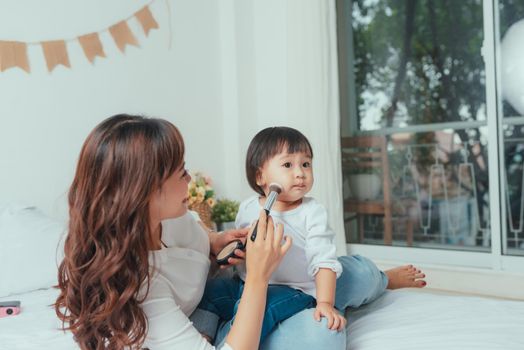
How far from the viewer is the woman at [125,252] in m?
0.81

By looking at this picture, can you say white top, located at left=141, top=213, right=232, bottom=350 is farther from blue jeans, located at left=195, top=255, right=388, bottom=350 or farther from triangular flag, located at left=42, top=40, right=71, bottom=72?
triangular flag, located at left=42, top=40, right=71, bottom=72

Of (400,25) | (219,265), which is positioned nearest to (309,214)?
(219,265)

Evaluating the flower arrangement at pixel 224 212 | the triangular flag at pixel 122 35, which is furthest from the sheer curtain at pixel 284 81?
the triangular flag at pixel 122 35

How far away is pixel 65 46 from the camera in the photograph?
2.20 meters

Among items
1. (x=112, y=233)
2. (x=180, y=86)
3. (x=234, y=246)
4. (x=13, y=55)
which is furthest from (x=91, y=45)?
(x=112, y=233)

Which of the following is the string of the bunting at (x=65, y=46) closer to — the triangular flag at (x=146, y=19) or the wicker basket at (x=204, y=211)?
the triangular flag at (x=146, y=19)

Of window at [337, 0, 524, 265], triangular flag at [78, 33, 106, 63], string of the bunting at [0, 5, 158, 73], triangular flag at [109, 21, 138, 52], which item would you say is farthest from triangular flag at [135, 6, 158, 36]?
window at [337, 0, 524, 265]

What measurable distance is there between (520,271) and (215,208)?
174 cm

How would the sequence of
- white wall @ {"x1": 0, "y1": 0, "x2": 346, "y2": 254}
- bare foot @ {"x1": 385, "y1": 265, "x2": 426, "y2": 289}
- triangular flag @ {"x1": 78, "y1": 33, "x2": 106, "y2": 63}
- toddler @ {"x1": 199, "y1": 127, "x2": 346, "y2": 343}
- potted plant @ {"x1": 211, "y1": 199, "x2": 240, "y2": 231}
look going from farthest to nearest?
potted plant @ {"x1": 211, "y1": 199, "x2": 240, "y2": 231} < triangular flag @ {"x1": 78, "y1": 33, "x2": 106, "y2": 63} < white wall @ {"x1": 0, "y1": 0, "x2": 346, "y2": 254} < bare foot @ {"x1": 385, "y1": 265, "x2": 426, "y2": 289} < toddler @ {"x1": 199, "y1": 127, "x2": 346, "y2": 343}

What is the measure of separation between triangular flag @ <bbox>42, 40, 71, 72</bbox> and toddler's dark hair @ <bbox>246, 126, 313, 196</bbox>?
131 cm

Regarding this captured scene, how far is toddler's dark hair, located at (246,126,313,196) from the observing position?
126cm

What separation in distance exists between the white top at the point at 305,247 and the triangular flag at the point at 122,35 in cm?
162

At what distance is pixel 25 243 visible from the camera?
1575 millimetres

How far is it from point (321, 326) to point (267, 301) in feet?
0.44
